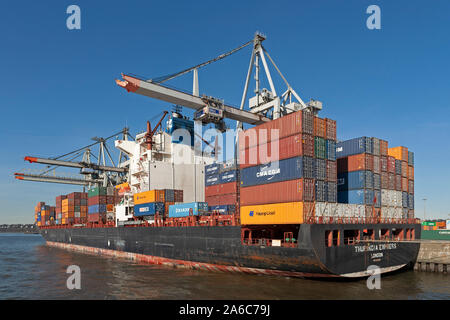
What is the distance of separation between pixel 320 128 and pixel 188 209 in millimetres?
18683

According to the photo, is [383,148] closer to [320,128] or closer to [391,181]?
[391,181]

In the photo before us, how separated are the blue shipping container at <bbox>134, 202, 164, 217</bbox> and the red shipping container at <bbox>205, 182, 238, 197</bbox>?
6736 millimetres

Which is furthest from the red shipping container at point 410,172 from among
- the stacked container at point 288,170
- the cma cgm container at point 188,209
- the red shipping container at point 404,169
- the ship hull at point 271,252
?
the cma cgm container at point 188,209

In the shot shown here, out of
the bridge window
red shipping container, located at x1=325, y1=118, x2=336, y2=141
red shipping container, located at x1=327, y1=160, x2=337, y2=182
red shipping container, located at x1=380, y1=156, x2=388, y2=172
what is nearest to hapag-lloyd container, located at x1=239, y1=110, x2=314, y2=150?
red shipping container, located at x1=325, y1=118, x2=336, y2=141

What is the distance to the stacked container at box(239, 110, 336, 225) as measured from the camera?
2720 centimetres

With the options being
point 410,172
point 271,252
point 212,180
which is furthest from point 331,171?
point 212,180

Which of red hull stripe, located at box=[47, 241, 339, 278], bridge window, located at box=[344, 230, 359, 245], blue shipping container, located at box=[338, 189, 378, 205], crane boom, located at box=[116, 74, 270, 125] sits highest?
crane boom, located at box=[116, 74, 270, 125]

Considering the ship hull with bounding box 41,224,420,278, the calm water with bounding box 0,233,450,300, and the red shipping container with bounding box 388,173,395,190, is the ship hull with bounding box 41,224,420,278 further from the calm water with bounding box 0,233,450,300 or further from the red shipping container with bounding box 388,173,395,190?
the red shipping container with bounding box 388,173,395,190

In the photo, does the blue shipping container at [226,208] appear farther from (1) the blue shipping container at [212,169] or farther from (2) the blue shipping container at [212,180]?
(1) the blue shipping container at [212,169]

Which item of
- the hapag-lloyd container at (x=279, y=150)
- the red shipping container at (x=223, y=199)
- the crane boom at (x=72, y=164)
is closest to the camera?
the hapag-lloyd container at (x=279, y=150)

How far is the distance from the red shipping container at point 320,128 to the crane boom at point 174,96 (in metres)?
14.4

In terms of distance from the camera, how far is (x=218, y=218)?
35.3 metres

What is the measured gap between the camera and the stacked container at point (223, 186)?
4075 centimetres
